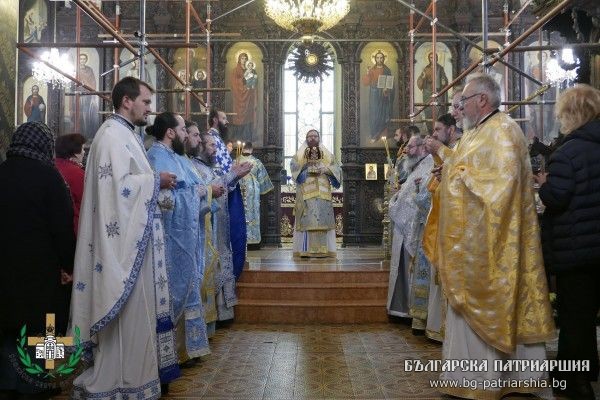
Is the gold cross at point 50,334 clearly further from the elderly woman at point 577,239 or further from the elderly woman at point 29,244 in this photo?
the elderly woman at point 577,239

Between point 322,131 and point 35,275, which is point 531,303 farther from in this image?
point 322,131

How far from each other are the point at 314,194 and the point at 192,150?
437 cm

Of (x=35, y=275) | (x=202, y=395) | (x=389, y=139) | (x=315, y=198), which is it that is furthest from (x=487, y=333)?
(x=389, y=139)

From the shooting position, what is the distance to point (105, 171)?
11.3 ft

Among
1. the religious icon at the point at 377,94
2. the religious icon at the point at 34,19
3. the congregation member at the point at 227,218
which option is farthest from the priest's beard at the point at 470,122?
the religious icon at the point at 377,94

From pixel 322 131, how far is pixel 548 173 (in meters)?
11.6

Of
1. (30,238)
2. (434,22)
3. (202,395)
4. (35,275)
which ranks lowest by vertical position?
(202,395)

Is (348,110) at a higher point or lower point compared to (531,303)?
higher

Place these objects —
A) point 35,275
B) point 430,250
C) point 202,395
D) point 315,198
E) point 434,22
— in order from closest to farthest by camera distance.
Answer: point 35,275
point 202,395
point 430,250
point 434,22
point 315,198

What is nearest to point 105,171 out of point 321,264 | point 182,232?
point 182,232

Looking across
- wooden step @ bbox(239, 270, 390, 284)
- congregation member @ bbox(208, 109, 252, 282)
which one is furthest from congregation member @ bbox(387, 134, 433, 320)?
congregation member @ bbox(208, 109, 252, 282)

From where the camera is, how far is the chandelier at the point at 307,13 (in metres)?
9.09

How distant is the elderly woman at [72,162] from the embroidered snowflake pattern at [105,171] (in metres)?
1.42

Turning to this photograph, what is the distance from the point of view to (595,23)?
6.09 metres
